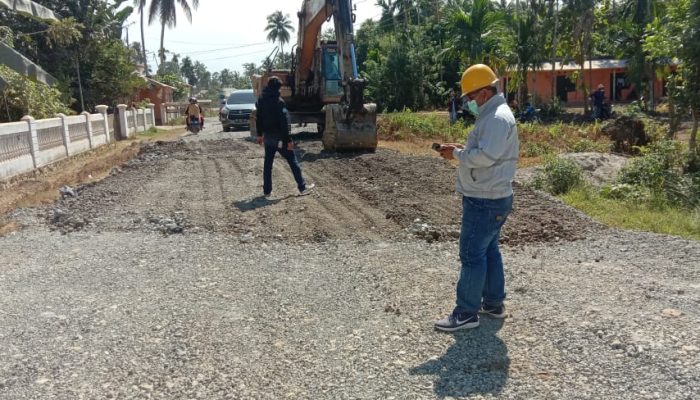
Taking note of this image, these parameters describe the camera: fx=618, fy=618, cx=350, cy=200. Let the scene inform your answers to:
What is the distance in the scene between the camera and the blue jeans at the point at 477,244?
13.9 ft

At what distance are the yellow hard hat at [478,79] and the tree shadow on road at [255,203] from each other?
215 inches

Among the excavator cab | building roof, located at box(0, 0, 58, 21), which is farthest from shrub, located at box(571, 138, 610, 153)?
building roof, located at box(0, 0, 58, 21)

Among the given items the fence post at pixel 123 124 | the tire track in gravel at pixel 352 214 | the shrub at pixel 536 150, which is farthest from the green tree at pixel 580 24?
the tire track in gravel at pixel 352 214

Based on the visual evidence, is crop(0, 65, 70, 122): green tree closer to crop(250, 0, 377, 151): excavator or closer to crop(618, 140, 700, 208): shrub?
crop(250, 0, 377, 151): excavator

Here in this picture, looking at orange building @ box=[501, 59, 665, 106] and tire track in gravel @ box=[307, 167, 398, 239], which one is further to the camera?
orange building @ box=[501, 59, 665, 106]

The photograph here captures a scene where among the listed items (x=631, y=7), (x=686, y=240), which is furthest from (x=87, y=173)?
(x=631, y=7)

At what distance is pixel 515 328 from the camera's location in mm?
4516

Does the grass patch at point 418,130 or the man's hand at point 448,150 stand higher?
the man's hand at point 448,150

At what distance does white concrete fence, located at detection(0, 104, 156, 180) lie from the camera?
1303 centimetres

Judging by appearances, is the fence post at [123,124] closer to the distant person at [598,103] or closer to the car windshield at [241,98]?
the car windshield at [241,98]

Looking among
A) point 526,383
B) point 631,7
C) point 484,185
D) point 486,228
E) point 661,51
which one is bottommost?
point 526,383

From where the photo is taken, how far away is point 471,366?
3.96 metres

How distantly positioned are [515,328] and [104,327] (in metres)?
3.09

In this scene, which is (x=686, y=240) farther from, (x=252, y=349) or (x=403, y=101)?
(x=403, y=101)
